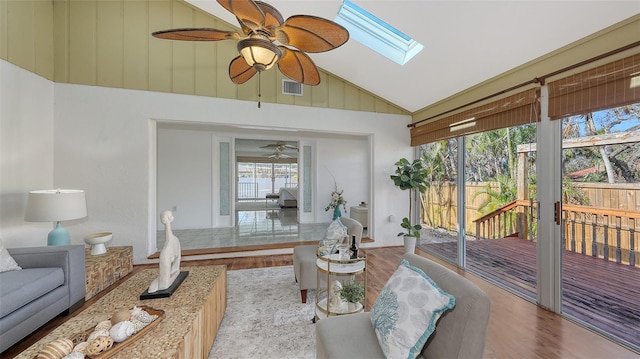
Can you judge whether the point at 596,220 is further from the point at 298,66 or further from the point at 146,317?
the point at 146,317

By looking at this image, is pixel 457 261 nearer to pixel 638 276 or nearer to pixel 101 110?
pixel 638 276

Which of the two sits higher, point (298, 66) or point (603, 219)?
point (298, 66)

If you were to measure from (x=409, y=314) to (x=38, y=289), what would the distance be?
287cm

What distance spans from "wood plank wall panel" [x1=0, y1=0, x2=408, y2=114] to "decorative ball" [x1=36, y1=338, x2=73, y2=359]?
3.48 metres

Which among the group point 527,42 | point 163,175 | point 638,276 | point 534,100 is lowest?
point 638,276

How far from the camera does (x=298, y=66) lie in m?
2.15

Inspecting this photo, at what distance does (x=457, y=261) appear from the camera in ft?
12.1

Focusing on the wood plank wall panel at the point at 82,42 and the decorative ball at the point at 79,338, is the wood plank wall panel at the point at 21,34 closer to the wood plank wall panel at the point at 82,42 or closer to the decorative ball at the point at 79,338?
the wood plank wall panel at the point at 82,42

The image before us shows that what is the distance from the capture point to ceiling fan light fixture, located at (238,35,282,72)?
170cm

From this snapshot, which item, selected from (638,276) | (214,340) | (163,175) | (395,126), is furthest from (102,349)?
(163,175)

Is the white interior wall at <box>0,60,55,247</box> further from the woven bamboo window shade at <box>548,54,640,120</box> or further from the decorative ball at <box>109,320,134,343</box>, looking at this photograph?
the woven bamboo window shade at <box>548,54,640,120</box>

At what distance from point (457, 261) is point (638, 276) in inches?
67.5

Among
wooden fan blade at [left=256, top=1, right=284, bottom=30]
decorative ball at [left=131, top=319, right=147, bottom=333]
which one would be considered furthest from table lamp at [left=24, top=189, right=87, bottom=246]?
wooden fan blade at [left=256, top=1, right=284, bottom=30]

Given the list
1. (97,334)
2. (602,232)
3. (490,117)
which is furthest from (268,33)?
(602,232)
